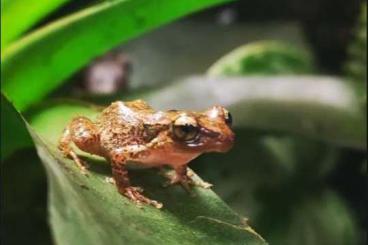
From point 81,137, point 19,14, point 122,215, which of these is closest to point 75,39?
point 19,14

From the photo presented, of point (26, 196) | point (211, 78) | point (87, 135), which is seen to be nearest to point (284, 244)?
point (211, 78)

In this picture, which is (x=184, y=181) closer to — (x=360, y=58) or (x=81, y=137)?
(x=81, y=137)

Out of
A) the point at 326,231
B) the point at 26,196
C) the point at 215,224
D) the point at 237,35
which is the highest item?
the point at 215,224

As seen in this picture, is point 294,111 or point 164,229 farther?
point 294,111

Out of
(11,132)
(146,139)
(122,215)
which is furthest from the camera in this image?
(11,132)

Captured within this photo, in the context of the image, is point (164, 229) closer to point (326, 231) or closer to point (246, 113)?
point (246, 113)

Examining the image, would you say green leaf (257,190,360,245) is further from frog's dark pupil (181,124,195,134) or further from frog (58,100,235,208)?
frog's dark pupil (181,124,195,134)

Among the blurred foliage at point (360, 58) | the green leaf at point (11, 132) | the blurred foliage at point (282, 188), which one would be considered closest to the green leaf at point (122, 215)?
the green leaf at point (11, 132)

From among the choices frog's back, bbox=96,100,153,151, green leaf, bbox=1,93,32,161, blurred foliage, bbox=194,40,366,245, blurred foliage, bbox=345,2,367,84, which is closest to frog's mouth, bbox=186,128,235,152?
frog's back, bbox=96,100,153,151
